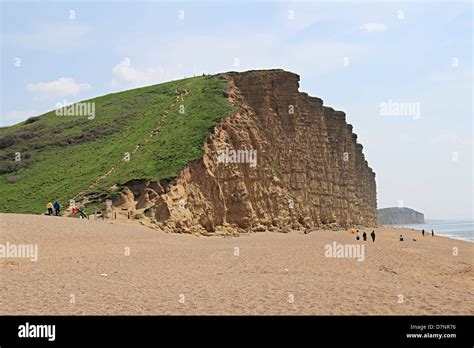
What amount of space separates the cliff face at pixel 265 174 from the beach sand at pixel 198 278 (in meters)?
9.08

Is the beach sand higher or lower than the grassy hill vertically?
lower

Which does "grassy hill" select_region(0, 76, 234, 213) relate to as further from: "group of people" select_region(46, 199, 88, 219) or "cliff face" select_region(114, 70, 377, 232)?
"group of people" select_region(46, 199, 88, 219)

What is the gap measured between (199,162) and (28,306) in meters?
32.6

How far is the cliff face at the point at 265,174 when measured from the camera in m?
42.0

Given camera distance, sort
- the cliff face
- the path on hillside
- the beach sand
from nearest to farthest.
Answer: the beach sand, the cliff face, the path on hillside

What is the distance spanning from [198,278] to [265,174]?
113 ft

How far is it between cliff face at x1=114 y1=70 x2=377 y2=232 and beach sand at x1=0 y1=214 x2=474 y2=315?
29.8 ft

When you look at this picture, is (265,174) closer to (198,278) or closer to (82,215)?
(82,215)

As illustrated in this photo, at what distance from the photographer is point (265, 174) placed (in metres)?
52.6

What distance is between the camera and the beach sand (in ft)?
44.6

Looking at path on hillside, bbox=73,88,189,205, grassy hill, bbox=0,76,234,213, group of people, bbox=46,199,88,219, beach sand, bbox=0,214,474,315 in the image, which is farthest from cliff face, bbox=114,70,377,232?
beach sand, bbox=0,214,474,315

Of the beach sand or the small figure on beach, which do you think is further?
the small figure on beach

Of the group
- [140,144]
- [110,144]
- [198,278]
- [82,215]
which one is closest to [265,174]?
[140,144]
